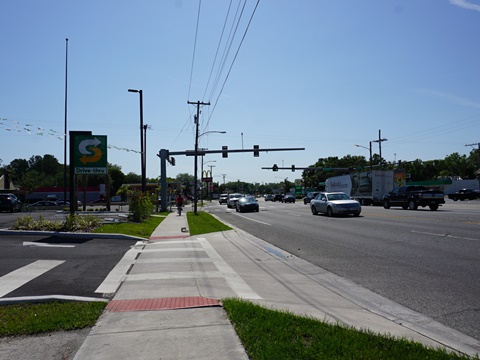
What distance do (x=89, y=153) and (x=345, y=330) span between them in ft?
54.2

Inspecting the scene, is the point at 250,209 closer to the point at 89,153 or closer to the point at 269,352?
the point at 89,153

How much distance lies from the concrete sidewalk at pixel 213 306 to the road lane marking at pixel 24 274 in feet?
5.76

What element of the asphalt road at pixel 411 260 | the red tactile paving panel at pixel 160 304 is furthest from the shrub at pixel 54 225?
the red tactile paving panel at pixel 160 304

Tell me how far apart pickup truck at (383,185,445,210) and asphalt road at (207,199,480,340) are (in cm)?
1149

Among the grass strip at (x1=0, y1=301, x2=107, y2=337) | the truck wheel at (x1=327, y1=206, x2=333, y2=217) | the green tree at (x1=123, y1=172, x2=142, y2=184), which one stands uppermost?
the green tree at (x1=123, y1=172, x2=142, y2=184)

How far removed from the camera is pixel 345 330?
15.8 feet

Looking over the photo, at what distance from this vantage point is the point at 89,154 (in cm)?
1903

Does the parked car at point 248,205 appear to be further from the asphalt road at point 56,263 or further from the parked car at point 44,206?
the asphalt road at point 56,263

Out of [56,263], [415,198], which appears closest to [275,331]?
[56,263]

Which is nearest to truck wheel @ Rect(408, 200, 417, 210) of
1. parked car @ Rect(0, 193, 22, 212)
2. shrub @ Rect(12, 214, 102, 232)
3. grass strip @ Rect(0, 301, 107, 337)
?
shrub @ Rect(12, 214, 102, 232)

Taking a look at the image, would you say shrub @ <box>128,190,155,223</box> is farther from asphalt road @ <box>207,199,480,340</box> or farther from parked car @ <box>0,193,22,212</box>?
parked car @ <box>0,193,22,212</box>

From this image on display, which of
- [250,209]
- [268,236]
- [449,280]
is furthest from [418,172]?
[449,280]

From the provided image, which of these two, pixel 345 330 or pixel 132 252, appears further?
pixel 132 252

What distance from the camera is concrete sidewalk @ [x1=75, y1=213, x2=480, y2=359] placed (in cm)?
450
